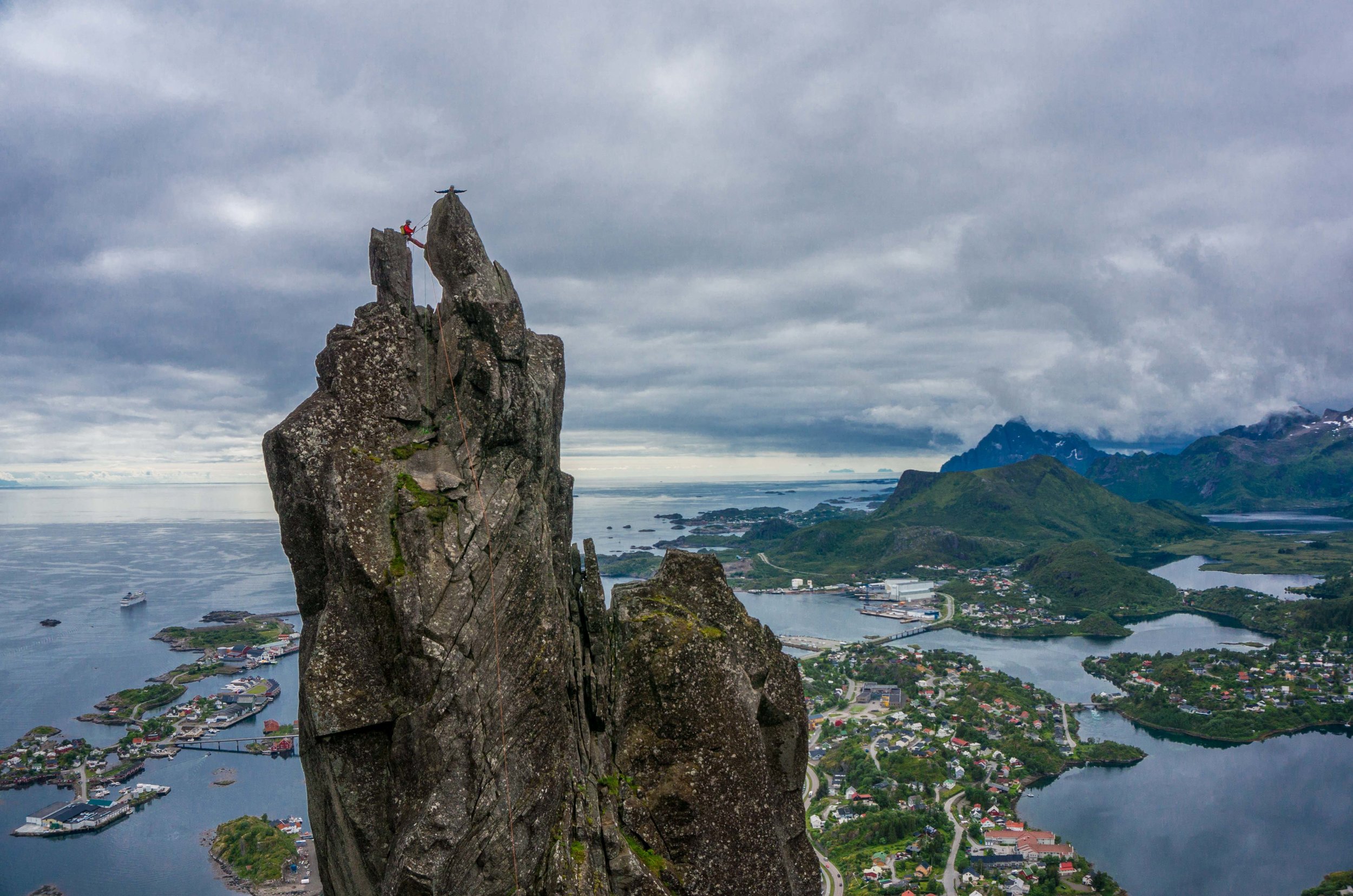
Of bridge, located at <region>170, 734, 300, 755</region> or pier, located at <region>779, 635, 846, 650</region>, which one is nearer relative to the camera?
bridge, located at <region>170, 734, 300, 755</region>

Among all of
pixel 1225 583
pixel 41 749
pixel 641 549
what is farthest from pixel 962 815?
pixel 1225 583

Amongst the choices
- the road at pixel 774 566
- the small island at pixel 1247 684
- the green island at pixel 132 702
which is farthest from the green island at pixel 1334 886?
the road at pixel 774 566

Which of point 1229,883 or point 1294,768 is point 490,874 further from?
point 1294,768

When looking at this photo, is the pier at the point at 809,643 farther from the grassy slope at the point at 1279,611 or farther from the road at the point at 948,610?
the grassy slope at the point at 1279,611

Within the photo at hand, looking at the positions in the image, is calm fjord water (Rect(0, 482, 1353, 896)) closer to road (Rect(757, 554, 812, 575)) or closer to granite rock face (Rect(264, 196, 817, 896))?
granite rock face (Rect(264, 196, 817, 896))

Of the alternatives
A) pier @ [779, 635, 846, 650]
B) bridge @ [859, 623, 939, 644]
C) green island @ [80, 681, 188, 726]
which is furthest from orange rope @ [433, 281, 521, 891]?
bridge @ [859, 623, 939, 644]

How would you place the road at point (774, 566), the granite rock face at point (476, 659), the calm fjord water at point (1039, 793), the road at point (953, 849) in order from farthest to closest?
the road at point (774, 566) → the calm fjord water at point (1039, 793) → the road at point (953, 849) → the granite rock face at point (476, 659)

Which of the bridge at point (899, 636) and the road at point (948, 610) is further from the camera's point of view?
the road at point (948, 610)
